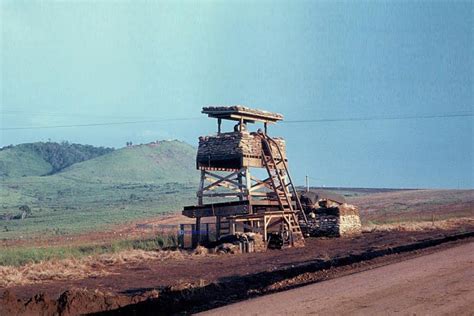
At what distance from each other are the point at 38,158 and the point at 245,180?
148 metres

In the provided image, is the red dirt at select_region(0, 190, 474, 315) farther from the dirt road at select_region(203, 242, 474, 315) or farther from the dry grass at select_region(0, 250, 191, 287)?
the dirt road at select_region(203, 242, 474, 315)

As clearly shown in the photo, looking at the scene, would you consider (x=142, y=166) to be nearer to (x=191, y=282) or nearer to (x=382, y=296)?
(x=191, y=282)

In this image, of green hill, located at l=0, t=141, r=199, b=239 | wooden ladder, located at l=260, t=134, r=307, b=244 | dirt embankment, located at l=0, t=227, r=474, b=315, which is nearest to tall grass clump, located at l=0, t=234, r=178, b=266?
dirt embankment, located at l=0, t=227, r=474, b=315

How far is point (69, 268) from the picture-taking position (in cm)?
2216

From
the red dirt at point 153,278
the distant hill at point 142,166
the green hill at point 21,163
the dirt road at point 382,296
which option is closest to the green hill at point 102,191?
the distant hill at point 142,166

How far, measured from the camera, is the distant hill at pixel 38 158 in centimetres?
15600

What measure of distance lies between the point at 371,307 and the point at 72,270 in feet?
39.4

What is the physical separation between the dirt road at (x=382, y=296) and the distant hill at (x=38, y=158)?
455 feet

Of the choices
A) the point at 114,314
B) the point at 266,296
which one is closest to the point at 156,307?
the point at 114,314

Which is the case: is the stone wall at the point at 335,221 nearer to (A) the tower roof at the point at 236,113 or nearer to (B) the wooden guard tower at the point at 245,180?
(B) the wooden guard tower at the point at 245,180

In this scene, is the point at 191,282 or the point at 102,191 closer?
the point at 191,282

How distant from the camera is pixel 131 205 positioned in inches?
3644

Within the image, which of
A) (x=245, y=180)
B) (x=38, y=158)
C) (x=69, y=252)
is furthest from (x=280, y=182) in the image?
(x=38, y=158)

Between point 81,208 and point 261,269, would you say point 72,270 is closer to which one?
point 261,269
